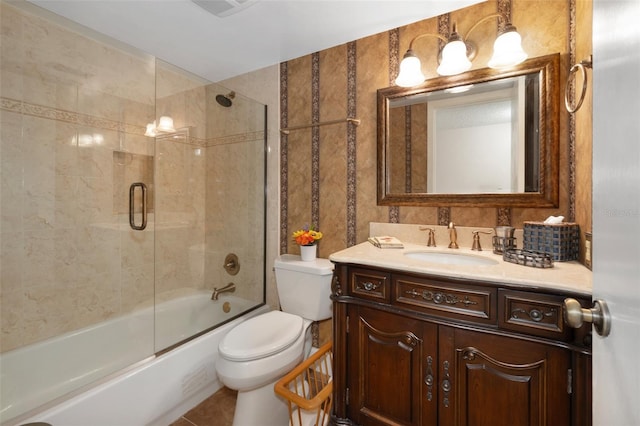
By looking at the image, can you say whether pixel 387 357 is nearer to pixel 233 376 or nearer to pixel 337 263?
pixel 337 263

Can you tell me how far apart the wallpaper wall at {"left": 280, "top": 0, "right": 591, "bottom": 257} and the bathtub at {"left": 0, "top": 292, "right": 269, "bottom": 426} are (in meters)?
0.87

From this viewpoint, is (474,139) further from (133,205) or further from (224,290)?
(133,205)

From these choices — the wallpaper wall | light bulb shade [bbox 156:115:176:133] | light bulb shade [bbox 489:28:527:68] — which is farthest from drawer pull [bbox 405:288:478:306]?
light bulb shade [bbox 156:115:176:133]

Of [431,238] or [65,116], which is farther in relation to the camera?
[65,116]

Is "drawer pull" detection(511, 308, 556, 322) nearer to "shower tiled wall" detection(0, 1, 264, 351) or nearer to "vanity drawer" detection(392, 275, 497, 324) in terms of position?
"vanity drawer" detection(392, 275, 497, 324)

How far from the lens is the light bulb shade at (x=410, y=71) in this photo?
59.1 inches

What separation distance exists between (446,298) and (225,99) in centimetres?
203

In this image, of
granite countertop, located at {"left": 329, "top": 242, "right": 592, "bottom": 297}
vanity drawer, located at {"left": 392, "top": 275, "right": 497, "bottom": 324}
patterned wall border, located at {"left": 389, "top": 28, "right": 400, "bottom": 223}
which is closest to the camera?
Answer: granite countertop, located at {"left": 329, "top": 242, "right": 592, "bottom": 297}

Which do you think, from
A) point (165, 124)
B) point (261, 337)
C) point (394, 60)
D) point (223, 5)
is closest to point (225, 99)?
point (165, 124)

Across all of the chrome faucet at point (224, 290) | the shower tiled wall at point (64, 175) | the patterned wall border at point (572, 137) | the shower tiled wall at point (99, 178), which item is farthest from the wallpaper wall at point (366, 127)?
the shower tiled wall at point (64, 175)

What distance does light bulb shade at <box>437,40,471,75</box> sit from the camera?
4.55 feet

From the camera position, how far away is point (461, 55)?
1.40 meters

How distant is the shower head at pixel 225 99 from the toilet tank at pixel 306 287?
1.30 m

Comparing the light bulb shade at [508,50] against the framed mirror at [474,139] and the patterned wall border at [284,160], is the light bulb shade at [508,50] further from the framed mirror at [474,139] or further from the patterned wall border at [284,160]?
the patterned wall border at [284,160]
